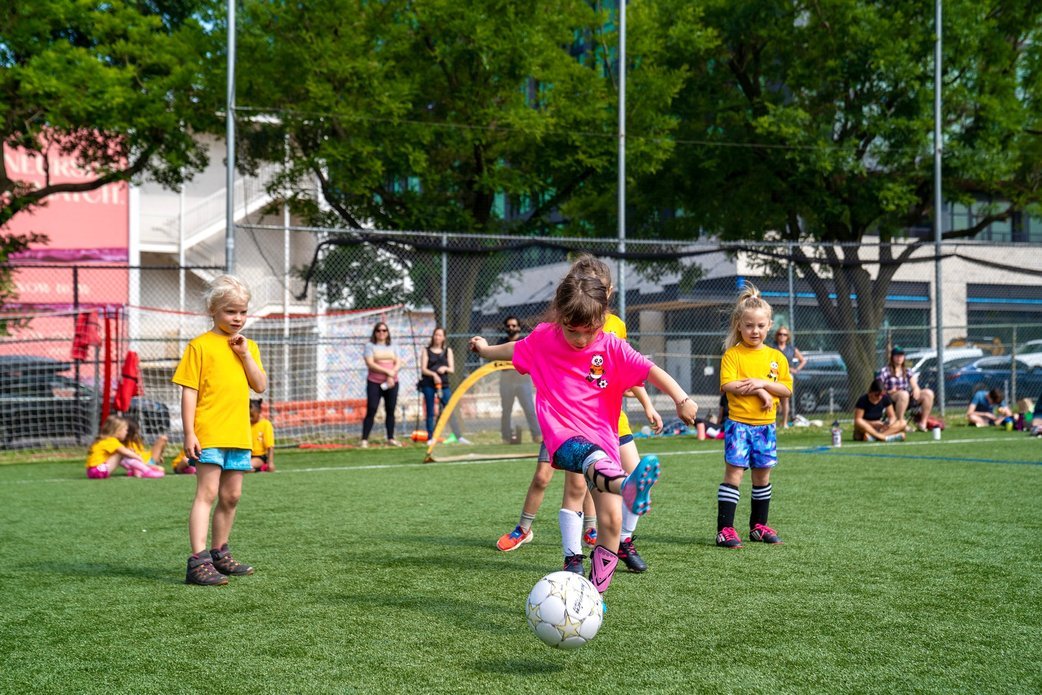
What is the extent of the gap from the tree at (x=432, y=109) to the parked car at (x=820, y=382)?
15.5ft

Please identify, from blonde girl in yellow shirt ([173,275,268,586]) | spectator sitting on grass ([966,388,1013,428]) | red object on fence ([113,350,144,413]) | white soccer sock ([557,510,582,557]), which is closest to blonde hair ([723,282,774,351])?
white soccer sock ([557,510,582,557])

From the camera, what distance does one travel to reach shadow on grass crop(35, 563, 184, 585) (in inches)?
217

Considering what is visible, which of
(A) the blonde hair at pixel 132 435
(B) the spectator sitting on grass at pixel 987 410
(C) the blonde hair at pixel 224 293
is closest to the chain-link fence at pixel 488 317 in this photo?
(B) the spectator sitting on grass at pixel 987 410

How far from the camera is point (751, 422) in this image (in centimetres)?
640

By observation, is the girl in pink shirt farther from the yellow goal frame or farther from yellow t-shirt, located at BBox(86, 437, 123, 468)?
yellow t-shirt, located at BBox(86, 437, 123, 468)

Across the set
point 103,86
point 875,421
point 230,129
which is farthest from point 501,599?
point 103,86

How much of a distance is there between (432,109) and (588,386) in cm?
1512

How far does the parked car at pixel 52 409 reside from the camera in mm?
14789

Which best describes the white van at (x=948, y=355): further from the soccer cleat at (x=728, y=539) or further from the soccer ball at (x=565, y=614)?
the soccer ball at (x=565, y=614)

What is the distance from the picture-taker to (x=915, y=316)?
67.7 ft

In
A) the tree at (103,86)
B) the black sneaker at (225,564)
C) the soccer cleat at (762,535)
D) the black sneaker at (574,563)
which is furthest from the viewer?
the tree at (103,86)

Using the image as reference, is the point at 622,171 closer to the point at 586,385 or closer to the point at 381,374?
the point at 381,374

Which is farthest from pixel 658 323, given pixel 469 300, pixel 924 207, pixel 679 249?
pixel 924 207

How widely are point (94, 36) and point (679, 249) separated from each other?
1031cm
